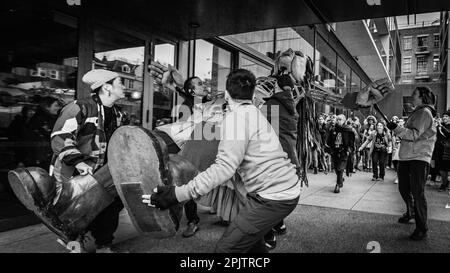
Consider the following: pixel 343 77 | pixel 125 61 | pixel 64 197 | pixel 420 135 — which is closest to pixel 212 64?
pixel 125 61

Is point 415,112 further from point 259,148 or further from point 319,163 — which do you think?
point 259,148

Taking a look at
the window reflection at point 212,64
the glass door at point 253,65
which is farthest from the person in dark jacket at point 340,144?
the window reflection at point 212,64

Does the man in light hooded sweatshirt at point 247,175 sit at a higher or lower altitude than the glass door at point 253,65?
lower

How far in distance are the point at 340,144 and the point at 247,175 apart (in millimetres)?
6458

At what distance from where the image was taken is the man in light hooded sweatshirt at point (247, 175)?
1917mm

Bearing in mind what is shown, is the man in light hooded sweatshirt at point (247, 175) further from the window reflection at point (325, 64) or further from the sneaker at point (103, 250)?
the window reflection at point (325, 64)

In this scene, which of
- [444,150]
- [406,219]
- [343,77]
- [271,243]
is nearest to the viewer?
[271,243]

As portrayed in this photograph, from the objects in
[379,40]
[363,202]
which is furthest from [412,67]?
[363,202]

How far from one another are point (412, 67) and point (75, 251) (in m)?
95.1

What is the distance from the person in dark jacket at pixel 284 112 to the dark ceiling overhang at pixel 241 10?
60.4 inches

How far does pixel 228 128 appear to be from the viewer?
1.97 m

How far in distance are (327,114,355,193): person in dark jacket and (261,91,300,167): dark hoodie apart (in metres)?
4.50

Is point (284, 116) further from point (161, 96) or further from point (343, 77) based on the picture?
point (343, 77)

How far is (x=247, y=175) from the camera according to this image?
2.10m
